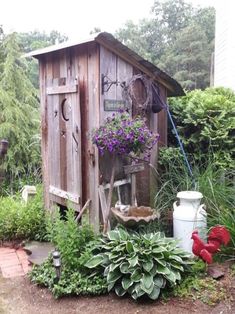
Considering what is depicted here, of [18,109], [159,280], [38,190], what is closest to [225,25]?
[18,109]

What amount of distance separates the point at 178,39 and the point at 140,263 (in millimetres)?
19805

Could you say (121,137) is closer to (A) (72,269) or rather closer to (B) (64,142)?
(B) (64,142)

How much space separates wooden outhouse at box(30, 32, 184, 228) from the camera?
11.6 ft

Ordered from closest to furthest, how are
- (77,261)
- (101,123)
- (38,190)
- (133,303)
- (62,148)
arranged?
(133,303)
(77,261)
(101,123)
(62,148)
(38,190)

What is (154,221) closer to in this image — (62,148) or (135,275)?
(135,275)

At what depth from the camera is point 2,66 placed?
7.37 m

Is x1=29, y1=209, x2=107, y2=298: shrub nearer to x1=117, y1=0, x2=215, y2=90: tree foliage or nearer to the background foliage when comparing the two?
the background foliage

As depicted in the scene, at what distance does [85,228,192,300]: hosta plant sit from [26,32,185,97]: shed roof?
1.84 meters

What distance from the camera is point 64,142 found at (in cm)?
407

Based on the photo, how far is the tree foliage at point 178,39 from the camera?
19.7m

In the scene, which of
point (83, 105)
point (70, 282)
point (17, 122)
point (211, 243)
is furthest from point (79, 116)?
point (17, 122)

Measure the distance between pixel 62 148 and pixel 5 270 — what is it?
1470mm

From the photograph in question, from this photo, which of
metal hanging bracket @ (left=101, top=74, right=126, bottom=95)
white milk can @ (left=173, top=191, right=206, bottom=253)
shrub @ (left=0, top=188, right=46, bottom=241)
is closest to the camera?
white milk can @ (left=173, top=191, right=206, bottom=253)

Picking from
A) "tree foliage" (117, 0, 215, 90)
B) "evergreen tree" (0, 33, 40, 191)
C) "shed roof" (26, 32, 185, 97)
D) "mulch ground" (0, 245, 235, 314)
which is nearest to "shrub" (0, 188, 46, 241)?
"mulch ground" (0, 245, 235, 314)
